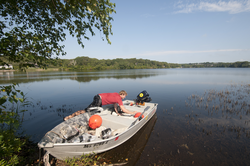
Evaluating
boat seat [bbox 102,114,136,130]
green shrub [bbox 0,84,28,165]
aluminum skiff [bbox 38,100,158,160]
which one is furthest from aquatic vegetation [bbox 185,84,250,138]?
green shrub [bbox 0,84,28,165]

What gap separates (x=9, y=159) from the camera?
3.63 m

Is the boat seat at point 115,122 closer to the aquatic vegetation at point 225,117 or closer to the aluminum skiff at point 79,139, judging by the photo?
the aluminum skiff at point 79,139

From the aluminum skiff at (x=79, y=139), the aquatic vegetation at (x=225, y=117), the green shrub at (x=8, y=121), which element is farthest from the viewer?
the aquatic vegetation at (x=225, y=117)

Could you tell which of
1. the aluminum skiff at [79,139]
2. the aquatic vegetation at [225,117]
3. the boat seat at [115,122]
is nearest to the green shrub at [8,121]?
the aluminum skiff at [79,139]

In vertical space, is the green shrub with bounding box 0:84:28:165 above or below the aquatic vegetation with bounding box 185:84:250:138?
above

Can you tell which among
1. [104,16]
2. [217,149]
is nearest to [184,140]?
[217,149]

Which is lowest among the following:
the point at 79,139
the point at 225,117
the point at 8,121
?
the point at 225,117

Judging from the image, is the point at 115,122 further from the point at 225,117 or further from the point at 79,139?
the point at 225,117

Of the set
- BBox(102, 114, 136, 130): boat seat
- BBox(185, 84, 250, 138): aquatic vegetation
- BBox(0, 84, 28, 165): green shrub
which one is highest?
BBox(0, 84, 28, 165): green shrub

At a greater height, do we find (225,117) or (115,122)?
(115,122)

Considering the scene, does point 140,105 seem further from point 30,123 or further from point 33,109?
point 33,109

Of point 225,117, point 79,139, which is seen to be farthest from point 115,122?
point 225,117

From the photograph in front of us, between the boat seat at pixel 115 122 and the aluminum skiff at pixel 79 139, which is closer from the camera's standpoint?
the aluminum skiff at pixel 79 139

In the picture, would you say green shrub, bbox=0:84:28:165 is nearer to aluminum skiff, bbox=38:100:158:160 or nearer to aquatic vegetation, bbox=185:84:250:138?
aluminum skiff, bbox=38:100:158:160
